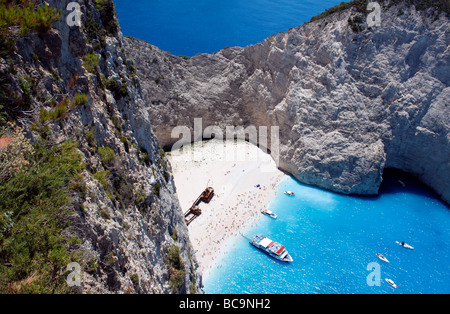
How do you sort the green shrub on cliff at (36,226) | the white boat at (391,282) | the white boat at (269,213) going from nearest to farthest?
the green shrub on cliff at (36,226) < the white boat at (391,282) < the white boat at (269,213)

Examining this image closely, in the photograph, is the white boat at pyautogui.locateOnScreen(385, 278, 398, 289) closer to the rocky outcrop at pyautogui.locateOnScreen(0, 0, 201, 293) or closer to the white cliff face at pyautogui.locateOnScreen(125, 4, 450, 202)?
the white cliff face at pyautogui.locateOnScreen(125, 4, 450, 202)

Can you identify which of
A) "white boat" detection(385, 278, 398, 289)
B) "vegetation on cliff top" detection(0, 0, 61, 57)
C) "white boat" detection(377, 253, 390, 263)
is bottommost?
"white boat" detection(385, 278, 398, 289)

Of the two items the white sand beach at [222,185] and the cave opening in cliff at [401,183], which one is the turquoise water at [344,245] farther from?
the white sand beach at [222,185]

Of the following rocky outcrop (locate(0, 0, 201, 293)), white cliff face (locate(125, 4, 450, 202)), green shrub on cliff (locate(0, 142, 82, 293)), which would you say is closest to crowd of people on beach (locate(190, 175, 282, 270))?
white cliff face (locate(125, 4, 450, 202))

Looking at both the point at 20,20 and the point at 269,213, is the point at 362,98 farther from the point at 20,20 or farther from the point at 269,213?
the point at 20,20

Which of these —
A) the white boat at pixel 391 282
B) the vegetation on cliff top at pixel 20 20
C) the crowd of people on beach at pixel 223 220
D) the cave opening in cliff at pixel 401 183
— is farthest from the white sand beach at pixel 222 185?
the vegetation on cliff top at pixel 20 20

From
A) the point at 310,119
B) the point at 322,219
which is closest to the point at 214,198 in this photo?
the point at 322,219

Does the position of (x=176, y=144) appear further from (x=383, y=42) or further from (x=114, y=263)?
(x=114, y=263)

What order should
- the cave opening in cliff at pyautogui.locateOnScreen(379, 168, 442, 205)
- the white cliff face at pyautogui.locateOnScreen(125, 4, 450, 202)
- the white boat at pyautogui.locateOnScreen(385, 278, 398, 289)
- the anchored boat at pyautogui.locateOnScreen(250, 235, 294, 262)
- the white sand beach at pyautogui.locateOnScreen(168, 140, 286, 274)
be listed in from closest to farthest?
the white boat at pyautogui.locateOnScreen(385, 278, 398, 289) < the anchored boat at pyautogui.locateOnScreen(250, 235, 294, 262) < the white sand beach at pyautogui.locateOnScreen(168, 140, 286, 274) < the white cliff face at pyautogui.locateOnScreen(125, 4, 450, 202) < the cave opening in cliff at pyautogui.locateOnScreen(379, 168, 442, 205)
